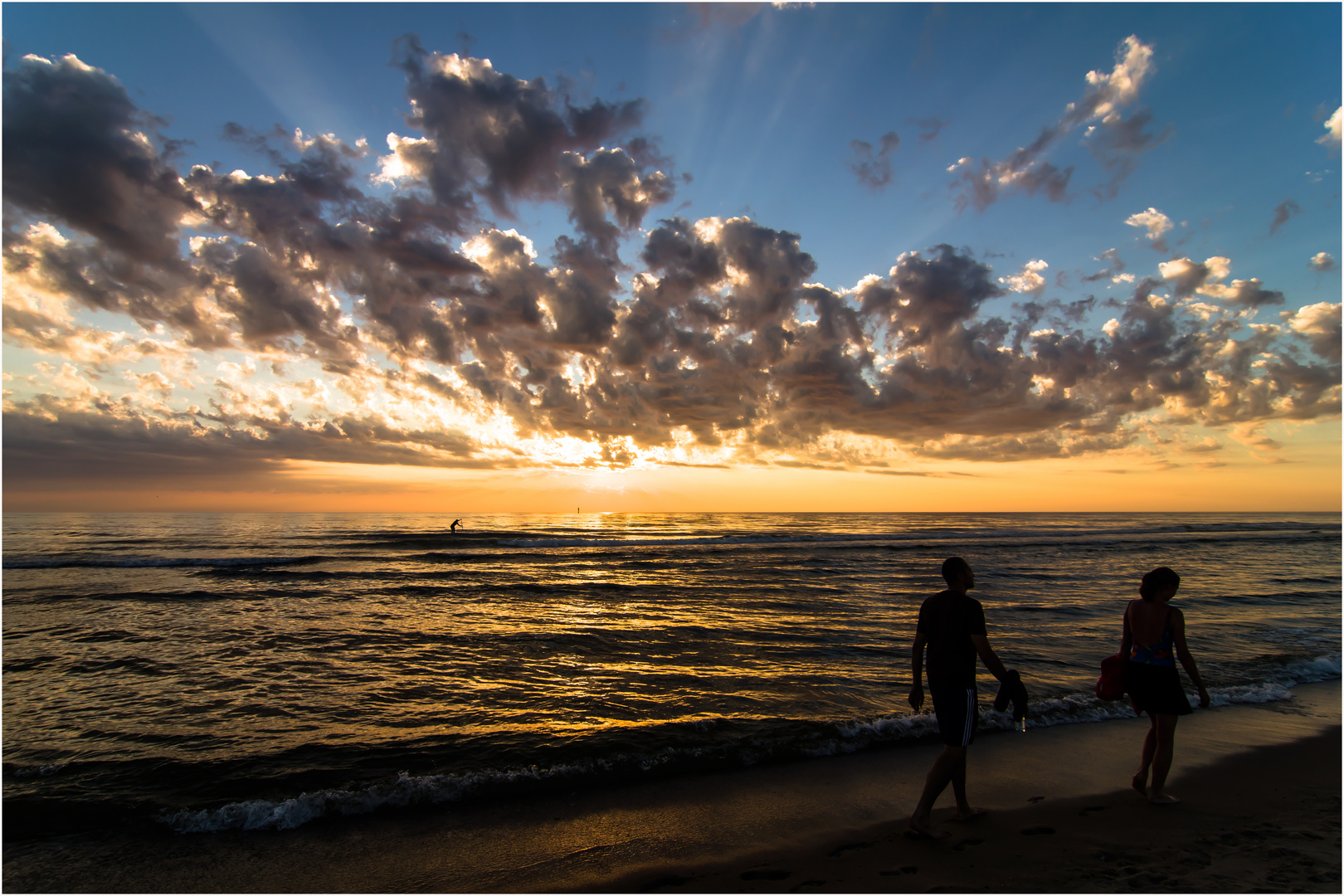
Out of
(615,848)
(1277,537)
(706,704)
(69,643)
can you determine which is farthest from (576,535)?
(1277,537)

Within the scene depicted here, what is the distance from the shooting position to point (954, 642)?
4.64 m

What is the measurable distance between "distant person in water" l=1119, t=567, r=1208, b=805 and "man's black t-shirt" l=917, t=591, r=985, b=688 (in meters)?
1.68

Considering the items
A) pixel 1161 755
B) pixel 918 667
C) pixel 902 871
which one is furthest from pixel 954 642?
pixel 1161 755

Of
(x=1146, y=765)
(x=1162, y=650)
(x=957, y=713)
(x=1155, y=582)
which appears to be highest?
(x=1155, y=582)

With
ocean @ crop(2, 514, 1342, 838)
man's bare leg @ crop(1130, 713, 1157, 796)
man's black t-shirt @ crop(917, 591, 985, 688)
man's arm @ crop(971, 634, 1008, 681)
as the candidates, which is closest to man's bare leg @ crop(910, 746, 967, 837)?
man's black t-shirt @ crop(917, 591, 985, 688)

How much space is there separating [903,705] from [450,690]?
7.22 meters

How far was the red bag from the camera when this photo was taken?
17.3 ft

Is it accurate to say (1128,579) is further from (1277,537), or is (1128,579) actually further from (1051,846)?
(1277,537)

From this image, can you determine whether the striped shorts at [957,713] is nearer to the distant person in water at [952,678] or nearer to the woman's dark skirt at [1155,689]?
the distant person in water at [952,678]

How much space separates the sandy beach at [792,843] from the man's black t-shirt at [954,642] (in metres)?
1.34

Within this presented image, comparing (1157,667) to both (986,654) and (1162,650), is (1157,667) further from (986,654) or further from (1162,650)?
(986,654)

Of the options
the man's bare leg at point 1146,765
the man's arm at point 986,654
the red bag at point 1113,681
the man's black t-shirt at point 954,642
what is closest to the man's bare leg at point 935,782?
the man's black t-shirt at point 954,642

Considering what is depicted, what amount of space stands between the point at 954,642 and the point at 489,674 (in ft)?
27.3

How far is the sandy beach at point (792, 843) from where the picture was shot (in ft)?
13.9
